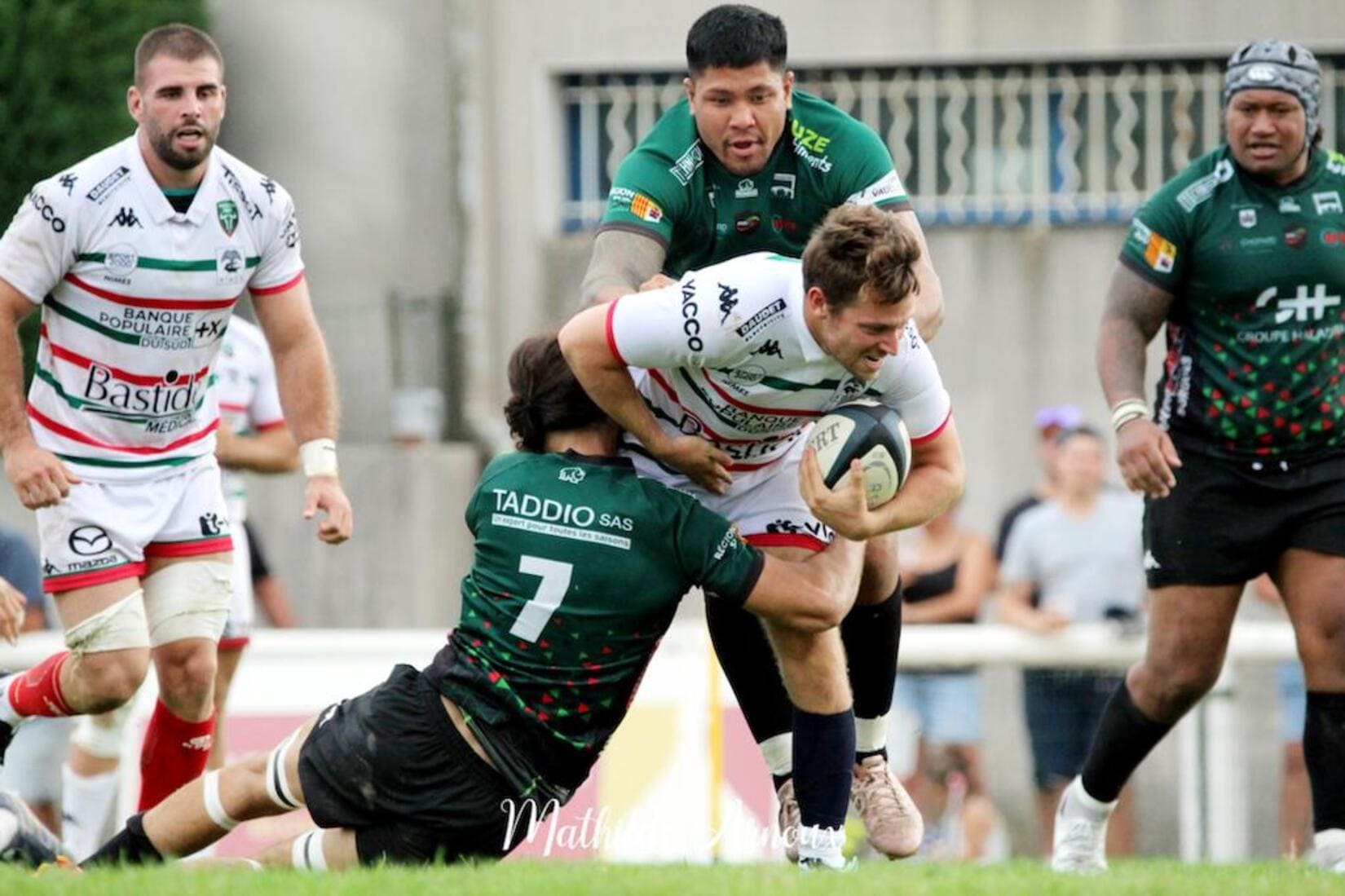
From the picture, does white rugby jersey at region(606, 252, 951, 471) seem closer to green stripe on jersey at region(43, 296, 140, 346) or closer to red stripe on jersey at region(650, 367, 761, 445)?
red stripe on jersey at region(650, 367, 761, 445)

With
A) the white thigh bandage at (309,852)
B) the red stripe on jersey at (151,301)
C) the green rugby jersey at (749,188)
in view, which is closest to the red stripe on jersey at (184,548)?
the red stripe on jersey at (151,301)

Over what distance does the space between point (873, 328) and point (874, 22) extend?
10381 millimetres

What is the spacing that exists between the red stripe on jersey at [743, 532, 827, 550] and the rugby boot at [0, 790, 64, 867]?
2.70m

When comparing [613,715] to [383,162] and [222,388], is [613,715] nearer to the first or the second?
[222,388]

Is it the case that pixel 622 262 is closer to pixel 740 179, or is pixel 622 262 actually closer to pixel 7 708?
pixel 740 179

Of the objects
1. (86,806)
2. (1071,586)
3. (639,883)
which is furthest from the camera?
(1071,586)

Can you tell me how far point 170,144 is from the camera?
24.7ft

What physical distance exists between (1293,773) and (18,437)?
631 cm

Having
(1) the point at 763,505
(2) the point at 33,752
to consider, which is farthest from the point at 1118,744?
(2) the point at 33,752

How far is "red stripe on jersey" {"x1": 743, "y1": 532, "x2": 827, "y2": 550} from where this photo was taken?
7.20 m

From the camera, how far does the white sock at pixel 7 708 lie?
25.4ft

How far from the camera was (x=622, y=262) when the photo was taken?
7.12m

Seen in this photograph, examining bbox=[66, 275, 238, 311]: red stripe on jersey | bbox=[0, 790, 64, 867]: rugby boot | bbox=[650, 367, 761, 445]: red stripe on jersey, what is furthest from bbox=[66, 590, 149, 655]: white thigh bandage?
bbox=[650, 367, 761, 445]: red stripe on jersey

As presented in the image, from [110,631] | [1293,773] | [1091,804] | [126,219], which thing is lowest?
[1293,773]
